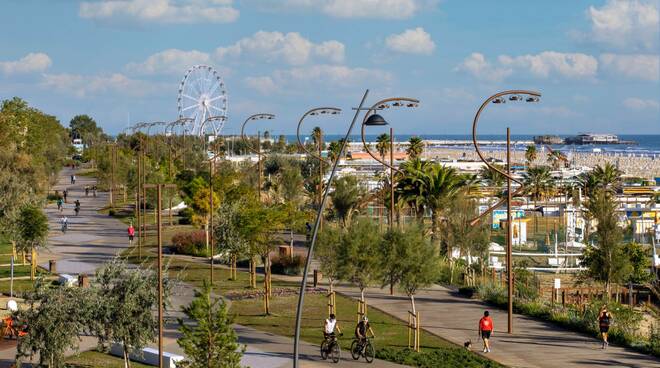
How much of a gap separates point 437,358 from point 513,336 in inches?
187

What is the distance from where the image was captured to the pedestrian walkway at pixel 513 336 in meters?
28.9

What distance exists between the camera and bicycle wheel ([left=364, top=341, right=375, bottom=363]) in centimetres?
2873

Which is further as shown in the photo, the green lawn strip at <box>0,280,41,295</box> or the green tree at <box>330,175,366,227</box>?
the green tree at <box>330,175,366,227</box>

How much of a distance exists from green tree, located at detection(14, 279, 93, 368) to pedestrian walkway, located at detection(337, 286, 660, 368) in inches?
469

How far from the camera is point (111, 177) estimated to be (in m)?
97.2

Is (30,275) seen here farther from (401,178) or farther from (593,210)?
(593,210)

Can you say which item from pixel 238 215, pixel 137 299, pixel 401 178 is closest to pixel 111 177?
pixel 401 178

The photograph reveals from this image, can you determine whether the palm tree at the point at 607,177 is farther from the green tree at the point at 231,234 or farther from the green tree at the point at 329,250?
the green tree at the point at 329,250

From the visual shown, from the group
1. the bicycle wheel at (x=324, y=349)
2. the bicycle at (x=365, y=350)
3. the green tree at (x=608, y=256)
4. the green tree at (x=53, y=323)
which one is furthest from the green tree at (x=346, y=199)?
the green tree at (x=53, y=323)

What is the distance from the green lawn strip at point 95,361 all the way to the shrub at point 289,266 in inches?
773

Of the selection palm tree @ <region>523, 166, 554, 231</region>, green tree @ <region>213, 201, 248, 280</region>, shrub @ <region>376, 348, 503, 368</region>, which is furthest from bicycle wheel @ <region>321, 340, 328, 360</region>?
palm tree @ <region>523, 166, 554, 231</region>

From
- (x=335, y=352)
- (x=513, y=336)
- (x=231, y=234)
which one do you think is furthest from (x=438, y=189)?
(x=335, y=352)

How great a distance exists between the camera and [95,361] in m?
29.1

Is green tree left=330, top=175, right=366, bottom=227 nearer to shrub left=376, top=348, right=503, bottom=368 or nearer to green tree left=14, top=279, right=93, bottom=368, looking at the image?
shrub left=376, top=348, right=503, bottom=368
